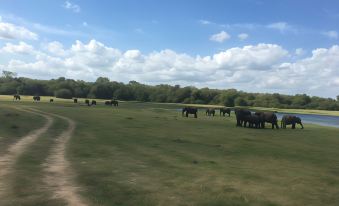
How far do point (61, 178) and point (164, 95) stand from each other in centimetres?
16163

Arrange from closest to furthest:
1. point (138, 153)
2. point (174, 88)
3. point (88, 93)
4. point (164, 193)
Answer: point (164, 193) < point (138, 153) < point (88, 93) < point (174, 88)

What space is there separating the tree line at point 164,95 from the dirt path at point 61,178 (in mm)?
138119

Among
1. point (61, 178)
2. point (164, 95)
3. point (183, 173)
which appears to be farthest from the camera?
point (164, 95)

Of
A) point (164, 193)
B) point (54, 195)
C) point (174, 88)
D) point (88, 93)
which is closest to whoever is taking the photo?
point (54, 195)

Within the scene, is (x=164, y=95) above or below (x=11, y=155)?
above

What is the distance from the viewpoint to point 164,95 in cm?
17425

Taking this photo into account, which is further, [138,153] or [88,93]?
[88,93]

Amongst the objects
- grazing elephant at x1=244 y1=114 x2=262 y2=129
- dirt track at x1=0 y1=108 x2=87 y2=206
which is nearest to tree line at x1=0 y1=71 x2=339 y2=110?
grazing elephant at x1=244 y1=114 x2=262 y2=129

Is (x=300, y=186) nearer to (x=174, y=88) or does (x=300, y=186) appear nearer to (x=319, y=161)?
(x=319, y=161)

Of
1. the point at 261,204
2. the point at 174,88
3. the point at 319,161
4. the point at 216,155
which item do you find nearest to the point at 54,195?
the point at 261,204

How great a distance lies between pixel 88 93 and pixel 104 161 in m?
147

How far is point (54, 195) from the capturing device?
10.7 meters

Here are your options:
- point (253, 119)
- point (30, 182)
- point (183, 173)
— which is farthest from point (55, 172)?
point (253, 119)

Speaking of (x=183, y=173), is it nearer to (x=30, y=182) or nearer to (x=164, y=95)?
(x=30, y=182)
